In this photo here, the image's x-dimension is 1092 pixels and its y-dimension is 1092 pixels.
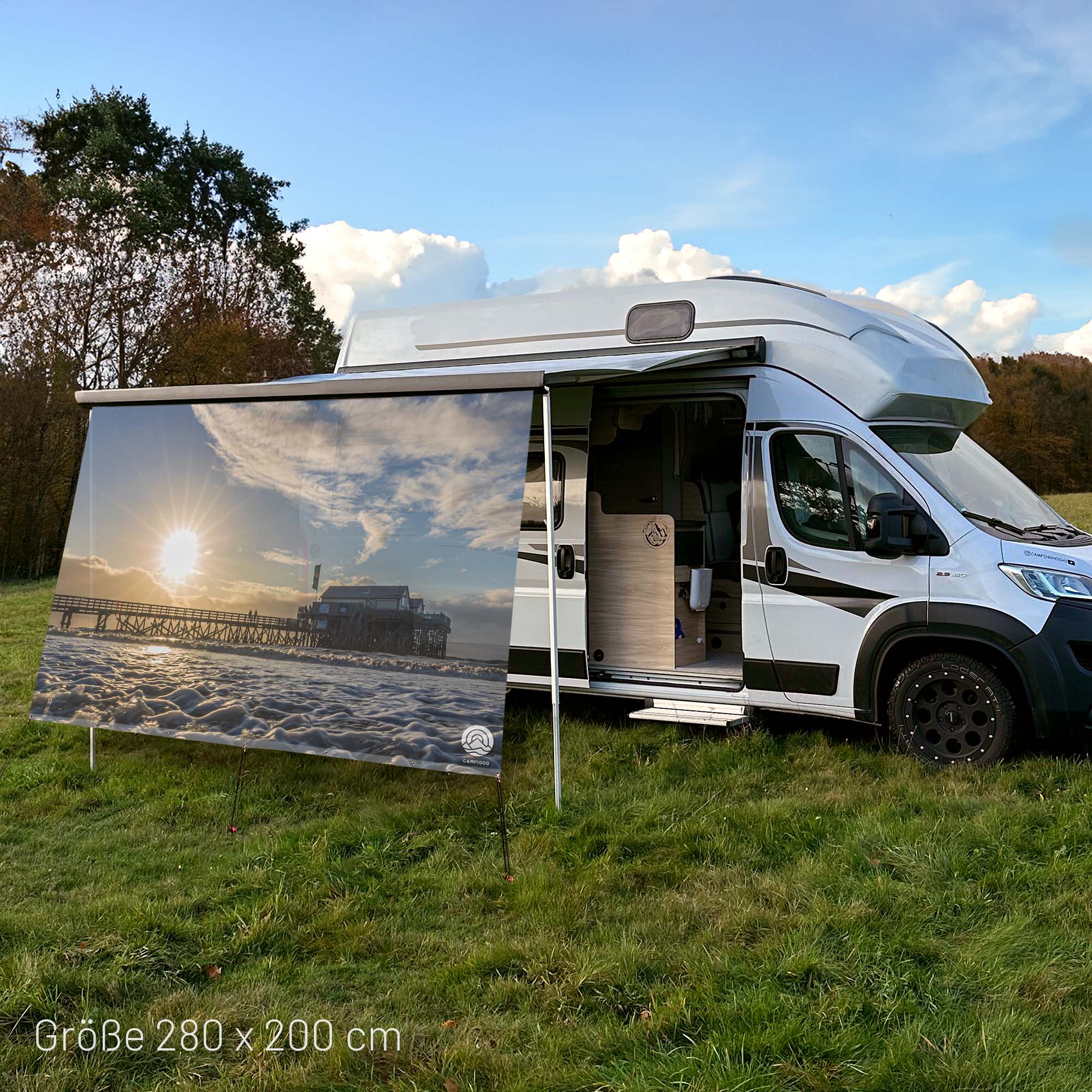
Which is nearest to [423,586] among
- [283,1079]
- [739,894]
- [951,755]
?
[739,894]

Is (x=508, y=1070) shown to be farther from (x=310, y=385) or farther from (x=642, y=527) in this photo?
(x=642, y=527)

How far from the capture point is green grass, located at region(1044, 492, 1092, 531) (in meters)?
17.6

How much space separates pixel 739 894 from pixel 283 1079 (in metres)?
2.01

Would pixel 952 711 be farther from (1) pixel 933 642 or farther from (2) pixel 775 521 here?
(2) pixel 775 521

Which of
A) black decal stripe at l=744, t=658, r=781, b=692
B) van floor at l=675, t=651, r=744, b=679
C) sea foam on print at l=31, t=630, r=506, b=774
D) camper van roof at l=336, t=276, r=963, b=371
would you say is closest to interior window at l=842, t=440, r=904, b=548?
camper van roof at l=336, t=276, r=963, b=371

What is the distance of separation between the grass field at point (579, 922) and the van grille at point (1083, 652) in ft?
1.87

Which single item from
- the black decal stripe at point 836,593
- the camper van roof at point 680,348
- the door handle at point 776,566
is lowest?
the black decal stripe at point 836,593

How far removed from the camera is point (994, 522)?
607 centimetres

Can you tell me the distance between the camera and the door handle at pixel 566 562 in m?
7.09

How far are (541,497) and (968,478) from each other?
2.82 meters

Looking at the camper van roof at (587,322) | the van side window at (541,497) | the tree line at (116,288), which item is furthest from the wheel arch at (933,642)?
the tree line at (116,288)

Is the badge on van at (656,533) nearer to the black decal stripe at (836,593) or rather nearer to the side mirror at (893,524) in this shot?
the black decal stripe at (836,593)

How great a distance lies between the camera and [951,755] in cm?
588

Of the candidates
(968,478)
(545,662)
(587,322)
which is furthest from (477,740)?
(968,478)
